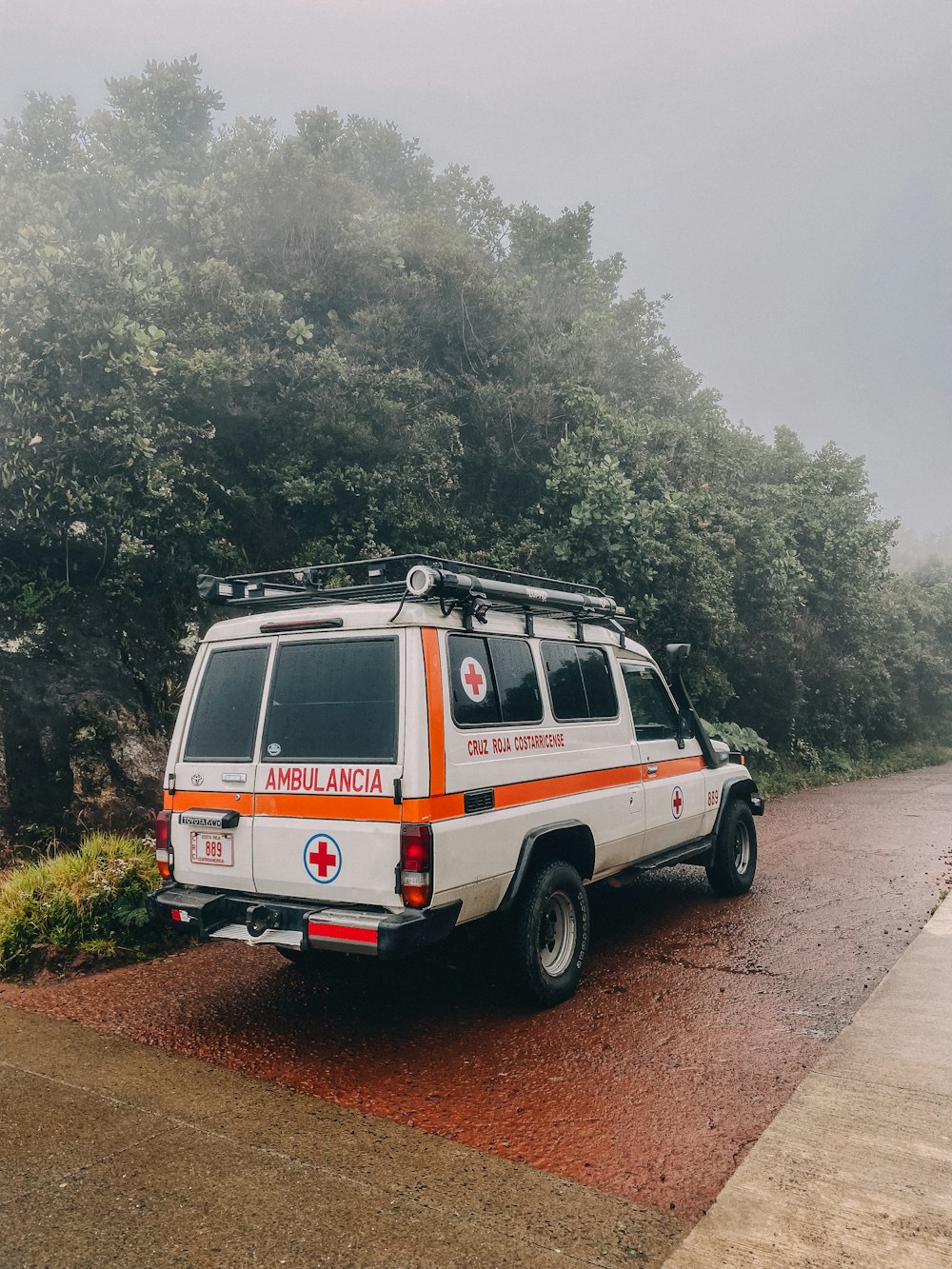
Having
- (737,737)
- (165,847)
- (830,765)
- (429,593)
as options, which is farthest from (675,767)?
(830,765)

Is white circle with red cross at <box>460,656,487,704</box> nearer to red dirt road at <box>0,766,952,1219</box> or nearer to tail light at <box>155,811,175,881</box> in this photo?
red dirt road at <box>0,766,952,1219</box>

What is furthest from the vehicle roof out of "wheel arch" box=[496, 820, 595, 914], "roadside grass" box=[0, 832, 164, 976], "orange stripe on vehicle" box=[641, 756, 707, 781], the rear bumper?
"roadside grass" box=[0, 832, 164, 976]

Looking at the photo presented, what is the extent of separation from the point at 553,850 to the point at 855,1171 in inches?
91.6

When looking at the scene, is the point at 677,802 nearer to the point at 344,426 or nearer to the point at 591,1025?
the point at 591,1025

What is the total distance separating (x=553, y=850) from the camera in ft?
17.7

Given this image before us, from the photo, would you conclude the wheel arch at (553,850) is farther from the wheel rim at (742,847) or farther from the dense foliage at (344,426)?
the dense foliage at (344,426)

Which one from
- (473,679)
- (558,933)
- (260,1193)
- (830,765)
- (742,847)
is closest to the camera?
(260,1193)

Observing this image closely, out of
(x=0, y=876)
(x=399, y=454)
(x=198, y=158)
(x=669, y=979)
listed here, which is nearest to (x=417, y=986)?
(x=669, y=979)

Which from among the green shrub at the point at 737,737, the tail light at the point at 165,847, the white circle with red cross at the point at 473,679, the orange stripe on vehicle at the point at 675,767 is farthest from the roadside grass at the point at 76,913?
the green shrub at the point at 737,737

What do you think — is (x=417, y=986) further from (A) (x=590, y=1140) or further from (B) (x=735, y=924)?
(B) (x=735, y=924)

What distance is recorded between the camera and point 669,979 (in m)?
5.78

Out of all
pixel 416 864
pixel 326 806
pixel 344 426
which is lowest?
pixel 416 864

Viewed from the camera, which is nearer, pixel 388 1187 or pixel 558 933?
pixel 388 1187

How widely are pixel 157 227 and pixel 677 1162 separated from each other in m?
14.8
